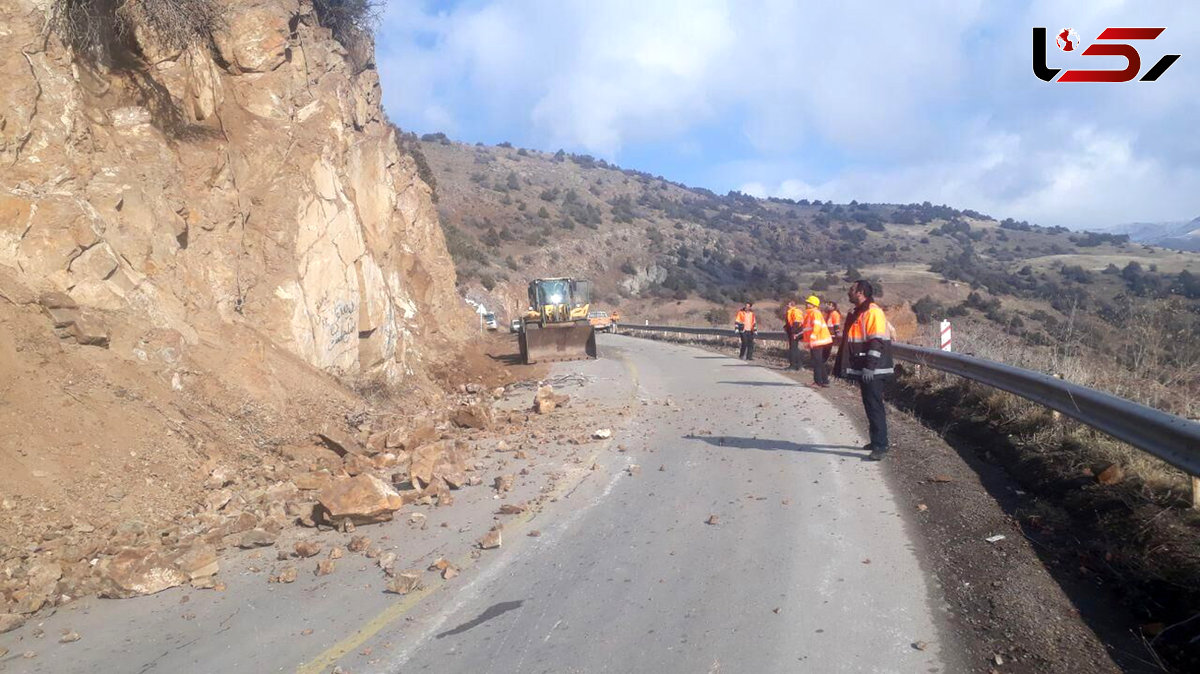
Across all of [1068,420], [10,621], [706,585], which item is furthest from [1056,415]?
[10,621]

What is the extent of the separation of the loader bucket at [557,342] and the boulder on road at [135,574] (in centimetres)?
1800

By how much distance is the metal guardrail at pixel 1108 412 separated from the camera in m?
5.40

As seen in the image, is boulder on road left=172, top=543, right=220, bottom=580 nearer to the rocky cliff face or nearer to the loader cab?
the rocky cliff face

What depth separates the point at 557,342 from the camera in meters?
24.4

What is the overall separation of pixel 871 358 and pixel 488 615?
5449 millimetres

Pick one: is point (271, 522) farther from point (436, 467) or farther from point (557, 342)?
point (557, 342)

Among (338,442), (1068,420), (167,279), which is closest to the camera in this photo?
(1068,420)

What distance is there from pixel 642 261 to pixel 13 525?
71818 millimetres

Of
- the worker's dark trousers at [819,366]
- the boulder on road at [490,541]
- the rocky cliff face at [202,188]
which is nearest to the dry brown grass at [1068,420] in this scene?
the worker's dark trousers at [819,366]

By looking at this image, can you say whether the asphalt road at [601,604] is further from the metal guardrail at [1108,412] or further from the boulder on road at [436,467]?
the metal guardrail at [1108,412]

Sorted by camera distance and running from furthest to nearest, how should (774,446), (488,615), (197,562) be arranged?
1. (774,446)
2. (197,562)
3. (488,615)

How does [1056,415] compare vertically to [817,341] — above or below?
below

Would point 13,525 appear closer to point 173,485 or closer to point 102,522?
point 102,522

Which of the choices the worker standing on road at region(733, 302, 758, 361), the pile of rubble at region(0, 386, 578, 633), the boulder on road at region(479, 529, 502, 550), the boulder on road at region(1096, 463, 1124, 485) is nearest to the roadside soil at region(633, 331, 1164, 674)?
the boulder on road at region(1096, 463, 1124, 485)
